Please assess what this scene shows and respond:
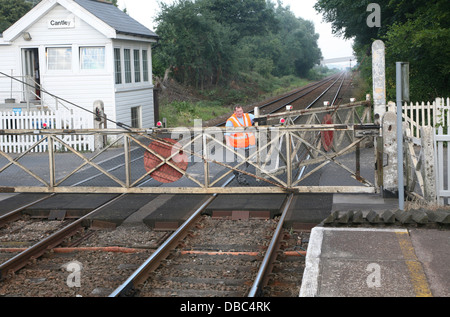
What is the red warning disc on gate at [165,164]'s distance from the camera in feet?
39.3

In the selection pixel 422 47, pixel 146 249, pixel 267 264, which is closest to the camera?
pixel 267 264

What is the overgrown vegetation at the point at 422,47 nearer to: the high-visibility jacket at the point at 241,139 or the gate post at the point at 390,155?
the high-visibility jacket at the point at 241,139

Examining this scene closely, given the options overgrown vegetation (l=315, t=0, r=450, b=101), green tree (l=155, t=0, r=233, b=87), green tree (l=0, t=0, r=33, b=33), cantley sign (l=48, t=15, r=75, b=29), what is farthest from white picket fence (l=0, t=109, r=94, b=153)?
green tree (l=0, t=0, r=33, b=33)

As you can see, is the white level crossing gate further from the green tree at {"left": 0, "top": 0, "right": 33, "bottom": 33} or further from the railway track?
the green tree at {"left": 0, "top": 0, "right": 33, "bottom": 33}

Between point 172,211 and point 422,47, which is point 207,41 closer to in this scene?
point 422,47

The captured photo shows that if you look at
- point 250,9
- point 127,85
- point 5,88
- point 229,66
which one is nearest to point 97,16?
point 127,85

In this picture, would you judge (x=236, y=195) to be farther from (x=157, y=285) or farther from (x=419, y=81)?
(x=419, y=81)

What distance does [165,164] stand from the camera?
12055 mm

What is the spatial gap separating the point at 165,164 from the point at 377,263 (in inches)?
242

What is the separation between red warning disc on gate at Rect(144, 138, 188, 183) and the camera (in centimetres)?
1197

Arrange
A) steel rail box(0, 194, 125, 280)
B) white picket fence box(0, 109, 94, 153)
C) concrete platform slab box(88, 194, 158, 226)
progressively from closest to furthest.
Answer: steel rail box(0, 194, 125, 280), concrete platform slab box(88, 194, 158, 226), white picket fence box(0, 109, 94, 153)

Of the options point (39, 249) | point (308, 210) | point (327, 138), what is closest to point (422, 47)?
point (327, 138)

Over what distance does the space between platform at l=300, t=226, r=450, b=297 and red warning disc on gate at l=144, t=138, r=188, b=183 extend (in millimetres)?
4384

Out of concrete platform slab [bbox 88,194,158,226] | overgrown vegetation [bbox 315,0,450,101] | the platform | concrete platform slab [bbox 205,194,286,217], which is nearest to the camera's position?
the platform
